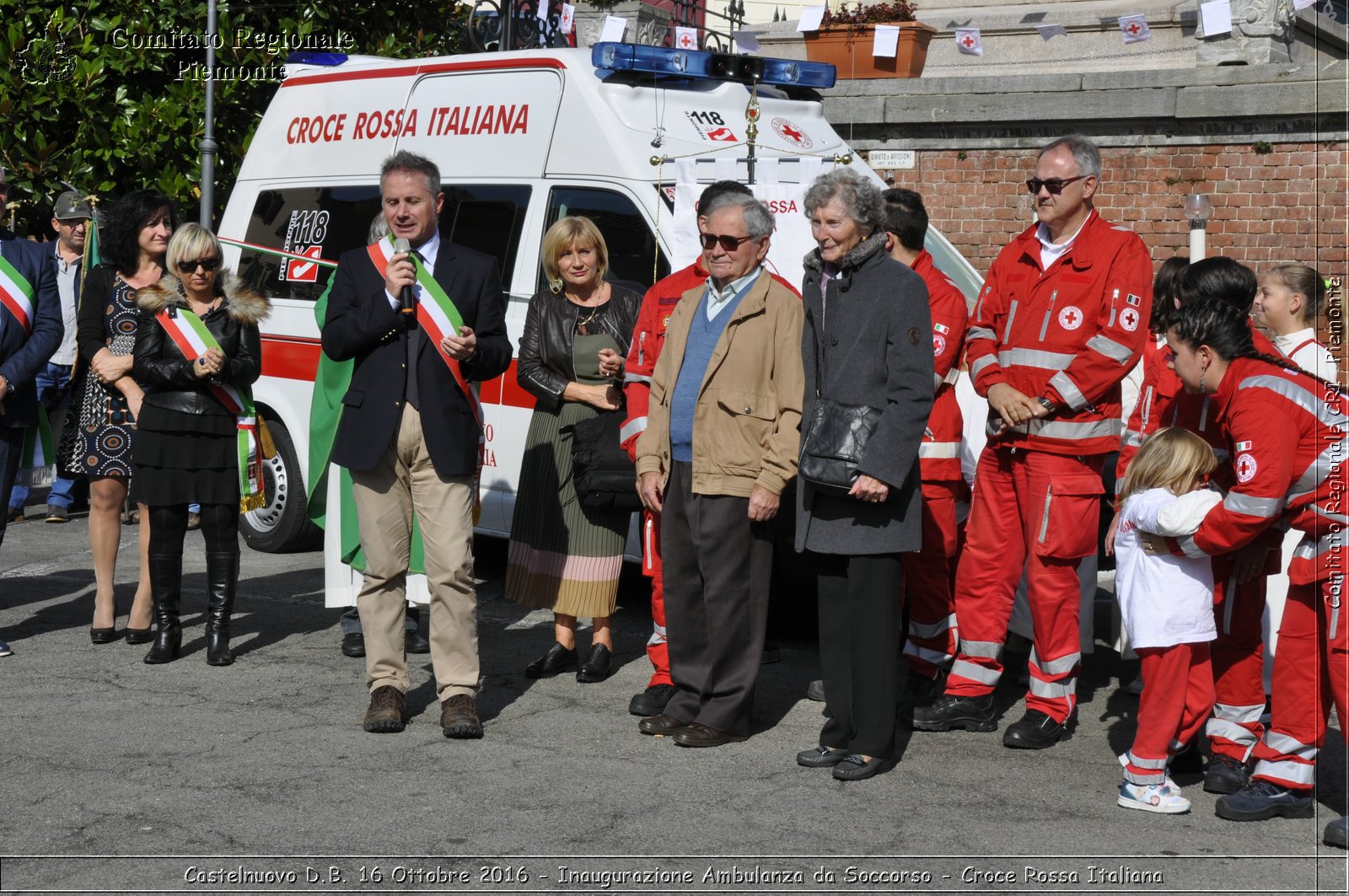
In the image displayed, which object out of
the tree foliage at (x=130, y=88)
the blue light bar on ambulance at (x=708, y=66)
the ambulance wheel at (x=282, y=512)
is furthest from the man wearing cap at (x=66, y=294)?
the blue light bar on ambulance at (x=708, y=66)

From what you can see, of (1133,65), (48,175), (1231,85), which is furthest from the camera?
(1133,65)

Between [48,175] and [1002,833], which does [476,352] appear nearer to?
[1002,833]

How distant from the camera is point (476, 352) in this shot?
596cm

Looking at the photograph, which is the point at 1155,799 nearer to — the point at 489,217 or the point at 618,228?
the point at 618,228

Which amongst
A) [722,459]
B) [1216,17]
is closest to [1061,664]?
[722,459]

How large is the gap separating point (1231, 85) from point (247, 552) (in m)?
9.16

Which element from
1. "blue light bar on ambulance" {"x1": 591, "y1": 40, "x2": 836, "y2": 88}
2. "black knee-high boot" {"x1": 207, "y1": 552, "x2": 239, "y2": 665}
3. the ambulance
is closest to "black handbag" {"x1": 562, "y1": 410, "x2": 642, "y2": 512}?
the ambulance

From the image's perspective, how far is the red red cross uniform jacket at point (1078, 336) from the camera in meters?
5.94

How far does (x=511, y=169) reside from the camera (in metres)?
8.50

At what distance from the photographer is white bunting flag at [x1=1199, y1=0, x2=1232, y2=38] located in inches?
569

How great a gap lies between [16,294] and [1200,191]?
1024cm

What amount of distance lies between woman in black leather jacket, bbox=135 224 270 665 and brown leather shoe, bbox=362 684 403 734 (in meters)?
1.32

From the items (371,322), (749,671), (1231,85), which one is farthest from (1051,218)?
(1231,85)

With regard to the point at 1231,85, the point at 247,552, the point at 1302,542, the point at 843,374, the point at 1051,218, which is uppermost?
the point at 1231,85
